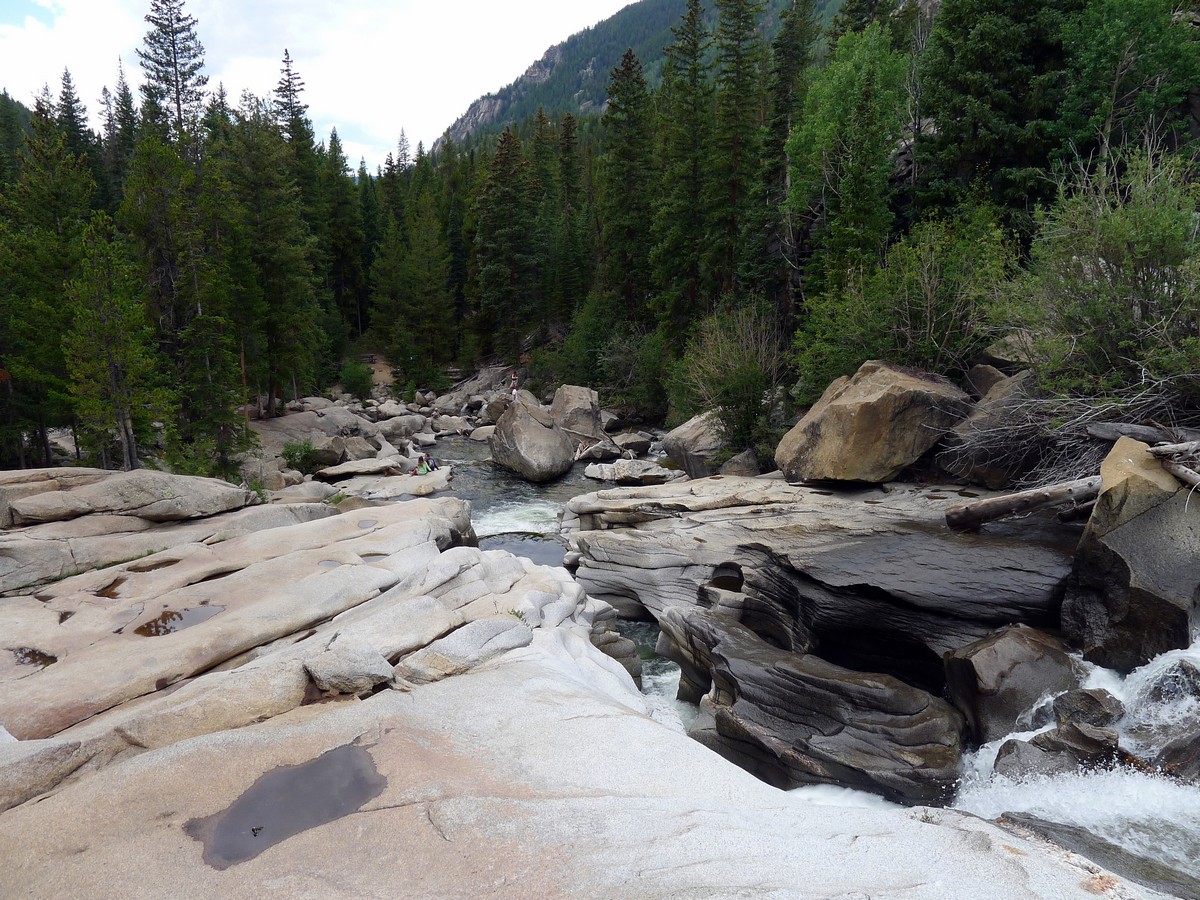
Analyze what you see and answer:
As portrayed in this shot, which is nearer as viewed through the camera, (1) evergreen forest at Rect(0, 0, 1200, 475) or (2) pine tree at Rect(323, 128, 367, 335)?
(1) evergreen forest at Rect(0, 0, 1200, 475)

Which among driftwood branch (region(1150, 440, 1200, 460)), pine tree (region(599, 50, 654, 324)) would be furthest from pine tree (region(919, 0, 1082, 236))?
pine tree (region(599, 50, 654, 324))

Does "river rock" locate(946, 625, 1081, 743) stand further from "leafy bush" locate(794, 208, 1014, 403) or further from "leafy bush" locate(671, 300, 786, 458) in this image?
"leafy bush" locate(671, 300, 786, 458)

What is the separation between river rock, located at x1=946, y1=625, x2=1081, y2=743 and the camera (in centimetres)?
834

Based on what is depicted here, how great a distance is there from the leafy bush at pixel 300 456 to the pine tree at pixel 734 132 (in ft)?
69.2

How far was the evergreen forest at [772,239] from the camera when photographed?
12.4 metres

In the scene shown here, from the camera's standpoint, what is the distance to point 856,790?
8219 mm

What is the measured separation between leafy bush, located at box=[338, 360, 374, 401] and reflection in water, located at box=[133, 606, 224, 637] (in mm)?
39121

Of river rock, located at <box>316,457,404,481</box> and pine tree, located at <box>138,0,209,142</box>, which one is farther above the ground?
pine tree, located at <box>138,0,209,142</box>

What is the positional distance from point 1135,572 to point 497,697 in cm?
833

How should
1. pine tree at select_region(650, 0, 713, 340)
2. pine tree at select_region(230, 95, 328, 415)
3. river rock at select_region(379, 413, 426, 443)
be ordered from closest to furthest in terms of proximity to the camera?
1. pine tree at select_region(230, 95, 328, 415)
2. pine tree at select_region(650, 0, 713, 340)
3. river rock at select_region(379, 413, 426, 443)

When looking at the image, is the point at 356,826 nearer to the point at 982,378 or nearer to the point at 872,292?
the point at 982,378

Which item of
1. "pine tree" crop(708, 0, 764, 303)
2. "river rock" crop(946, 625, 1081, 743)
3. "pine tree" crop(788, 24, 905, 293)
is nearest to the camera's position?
"river rock" crop(946, 625, 1081, 743)

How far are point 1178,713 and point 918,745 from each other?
2.86 metres

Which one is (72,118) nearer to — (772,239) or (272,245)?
(272,245)
